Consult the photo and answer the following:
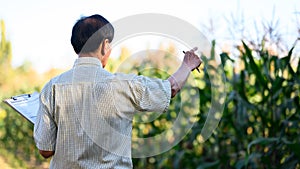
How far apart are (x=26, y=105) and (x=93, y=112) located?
409 millimetres

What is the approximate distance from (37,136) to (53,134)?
0.16 ft

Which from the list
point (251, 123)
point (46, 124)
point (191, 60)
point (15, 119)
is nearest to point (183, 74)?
point (191, 60)

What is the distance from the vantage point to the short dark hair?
1935mm

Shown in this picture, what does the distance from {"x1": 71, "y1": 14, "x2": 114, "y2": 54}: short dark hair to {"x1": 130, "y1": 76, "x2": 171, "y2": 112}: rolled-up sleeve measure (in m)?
0.18

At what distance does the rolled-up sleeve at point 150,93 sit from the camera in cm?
185

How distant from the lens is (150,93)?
187 centimetres

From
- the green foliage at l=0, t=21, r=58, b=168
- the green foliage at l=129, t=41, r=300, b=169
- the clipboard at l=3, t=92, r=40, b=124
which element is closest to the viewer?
the clipboard at l=3, t=92, r=40, b=124

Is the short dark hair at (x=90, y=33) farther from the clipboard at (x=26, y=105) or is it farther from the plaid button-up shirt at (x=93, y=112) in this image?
the clipboard at (x=26, y=105)

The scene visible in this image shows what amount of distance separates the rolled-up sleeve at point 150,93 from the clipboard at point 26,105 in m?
0.42

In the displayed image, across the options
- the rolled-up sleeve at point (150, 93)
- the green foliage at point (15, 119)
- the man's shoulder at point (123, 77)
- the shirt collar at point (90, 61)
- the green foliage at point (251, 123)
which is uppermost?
the shirt collar at point (90, 61)

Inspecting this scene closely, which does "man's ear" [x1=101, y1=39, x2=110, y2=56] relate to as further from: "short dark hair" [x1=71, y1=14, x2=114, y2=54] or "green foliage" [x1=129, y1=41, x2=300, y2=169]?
"green foliage" [x1=129, y1=41, x2=300, y2=169]

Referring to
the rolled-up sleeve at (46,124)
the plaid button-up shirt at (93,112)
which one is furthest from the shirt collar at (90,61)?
the rolled-up sleeve at (46,124)

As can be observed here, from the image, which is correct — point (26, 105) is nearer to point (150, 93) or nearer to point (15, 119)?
point (150, 93)

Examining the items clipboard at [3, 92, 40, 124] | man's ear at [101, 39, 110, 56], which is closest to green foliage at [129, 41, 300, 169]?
clipboard at [3, 92, 40, 124]
